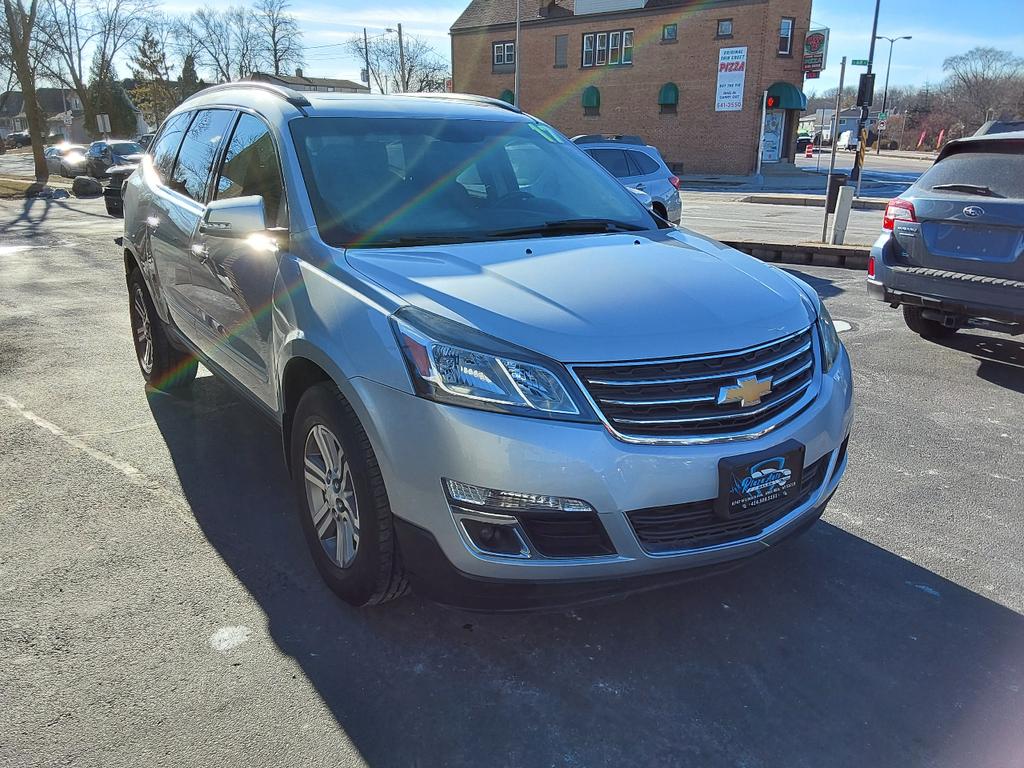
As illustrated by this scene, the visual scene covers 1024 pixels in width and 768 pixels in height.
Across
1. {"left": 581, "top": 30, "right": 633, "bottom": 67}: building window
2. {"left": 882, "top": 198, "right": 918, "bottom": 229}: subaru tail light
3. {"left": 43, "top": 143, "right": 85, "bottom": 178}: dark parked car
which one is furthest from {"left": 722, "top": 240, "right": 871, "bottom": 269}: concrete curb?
{"left": 581, "top": 30, "right": 633, "bottom": 67}: building window

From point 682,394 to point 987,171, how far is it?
15.2 ft

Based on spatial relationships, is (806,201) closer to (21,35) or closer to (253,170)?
(253,170)

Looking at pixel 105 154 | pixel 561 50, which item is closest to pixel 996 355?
pixel 105 154

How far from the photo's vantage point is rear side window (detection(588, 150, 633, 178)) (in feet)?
37.8

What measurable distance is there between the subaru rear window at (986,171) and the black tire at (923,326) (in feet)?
3.62

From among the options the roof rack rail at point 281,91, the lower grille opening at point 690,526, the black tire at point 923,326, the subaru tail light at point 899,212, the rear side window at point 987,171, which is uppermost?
the roof rack rail at point 281,91

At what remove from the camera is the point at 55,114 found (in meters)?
100

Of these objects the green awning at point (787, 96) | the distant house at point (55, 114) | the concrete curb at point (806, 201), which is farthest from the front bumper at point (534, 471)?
the distant house at point (55, 114)

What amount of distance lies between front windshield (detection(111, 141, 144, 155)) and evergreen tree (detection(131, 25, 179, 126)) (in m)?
30.9

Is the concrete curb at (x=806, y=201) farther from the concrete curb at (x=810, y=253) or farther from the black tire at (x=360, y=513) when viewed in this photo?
the black tire at (x=360, y=513)

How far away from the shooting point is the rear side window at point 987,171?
18.1 ft

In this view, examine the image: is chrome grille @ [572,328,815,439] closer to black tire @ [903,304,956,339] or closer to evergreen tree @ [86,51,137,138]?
black tire @ [903,304,956,339]

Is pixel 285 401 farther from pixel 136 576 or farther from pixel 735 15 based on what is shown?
pixel 735 15

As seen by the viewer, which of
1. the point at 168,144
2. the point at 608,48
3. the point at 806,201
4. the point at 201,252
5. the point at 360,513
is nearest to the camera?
the point at 360,513
